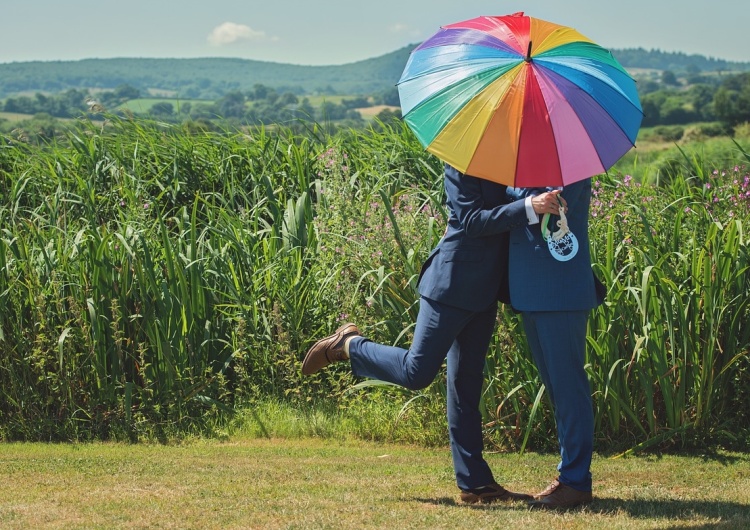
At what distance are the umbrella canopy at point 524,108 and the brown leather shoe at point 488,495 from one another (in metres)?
1.34

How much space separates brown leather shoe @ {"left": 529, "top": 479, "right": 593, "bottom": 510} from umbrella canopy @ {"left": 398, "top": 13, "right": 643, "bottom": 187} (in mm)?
1265

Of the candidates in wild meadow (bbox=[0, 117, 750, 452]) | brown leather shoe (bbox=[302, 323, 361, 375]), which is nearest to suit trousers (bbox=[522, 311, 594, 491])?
brown leather shoe (bbox=[302, 323, 361, 375])

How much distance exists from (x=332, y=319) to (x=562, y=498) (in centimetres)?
280

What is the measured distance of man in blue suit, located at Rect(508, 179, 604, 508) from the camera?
3.67 metres

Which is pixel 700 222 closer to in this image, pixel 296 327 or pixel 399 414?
pixel 399 414

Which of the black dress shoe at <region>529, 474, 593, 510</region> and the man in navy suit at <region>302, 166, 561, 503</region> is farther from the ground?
the man in navy suit at <region>302, 166, 561, 503</region>

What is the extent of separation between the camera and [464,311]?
381cm

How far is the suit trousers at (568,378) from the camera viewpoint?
3717 mm

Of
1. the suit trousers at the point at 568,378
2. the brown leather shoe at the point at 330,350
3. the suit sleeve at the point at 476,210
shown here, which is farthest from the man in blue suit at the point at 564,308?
the brown leather shoe at the point at 330,350

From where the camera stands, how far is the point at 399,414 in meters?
5.43

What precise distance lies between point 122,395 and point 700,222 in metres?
3.77

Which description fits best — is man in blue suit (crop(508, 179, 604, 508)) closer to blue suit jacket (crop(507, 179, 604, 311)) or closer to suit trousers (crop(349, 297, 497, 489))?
blue suit jacket (crop(507, 179, 604, 311))

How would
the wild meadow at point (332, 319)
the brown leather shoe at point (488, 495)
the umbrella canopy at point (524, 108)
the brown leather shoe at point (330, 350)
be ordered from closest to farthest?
the umbrella canopy at point (524, 108)
the brown leather shoe at point (488, 495)
the brown leather shoe at point (330, 350)
the wild meadow at point (332, 319)

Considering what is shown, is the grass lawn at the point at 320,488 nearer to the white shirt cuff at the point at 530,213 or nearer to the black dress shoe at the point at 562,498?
the black dress shoe at the point at 562,498
